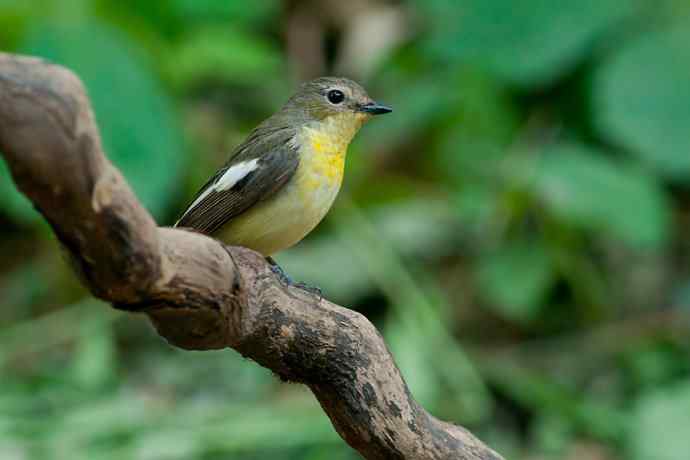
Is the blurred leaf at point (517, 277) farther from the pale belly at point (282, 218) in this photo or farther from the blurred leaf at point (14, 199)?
the pale belly at point (282, 218)

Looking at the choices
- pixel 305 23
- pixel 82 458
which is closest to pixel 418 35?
pixel 305 23

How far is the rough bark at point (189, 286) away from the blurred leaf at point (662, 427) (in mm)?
1940

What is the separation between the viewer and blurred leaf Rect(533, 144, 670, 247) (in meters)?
4.56

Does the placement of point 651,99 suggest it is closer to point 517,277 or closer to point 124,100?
point 517,277

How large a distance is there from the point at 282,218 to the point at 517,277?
86.0 inches

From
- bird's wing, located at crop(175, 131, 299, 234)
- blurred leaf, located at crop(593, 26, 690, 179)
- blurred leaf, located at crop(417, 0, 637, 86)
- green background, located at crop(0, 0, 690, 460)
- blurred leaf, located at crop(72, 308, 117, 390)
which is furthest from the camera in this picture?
blurred leaf, located at crop(417, 0, 637, 86)

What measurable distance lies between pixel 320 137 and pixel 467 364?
1.90 m

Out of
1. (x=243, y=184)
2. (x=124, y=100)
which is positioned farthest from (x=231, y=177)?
(x=124, y=100)

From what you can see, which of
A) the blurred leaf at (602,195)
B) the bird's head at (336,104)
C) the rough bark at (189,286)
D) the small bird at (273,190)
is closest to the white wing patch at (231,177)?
the small bird at (273,190)

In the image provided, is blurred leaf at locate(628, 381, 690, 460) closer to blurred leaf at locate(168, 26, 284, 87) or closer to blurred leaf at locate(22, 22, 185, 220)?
blurred leaf at locate(22, 22, 185, 220)

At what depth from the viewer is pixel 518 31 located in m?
4.96

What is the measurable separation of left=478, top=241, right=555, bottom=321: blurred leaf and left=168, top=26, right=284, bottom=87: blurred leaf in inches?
55.2

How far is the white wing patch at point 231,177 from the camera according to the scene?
2873mm

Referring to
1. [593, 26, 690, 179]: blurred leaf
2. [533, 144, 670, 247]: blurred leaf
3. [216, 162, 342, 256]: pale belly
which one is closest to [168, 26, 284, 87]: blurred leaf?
[533, 144, 670, 247]: blurred leaf
